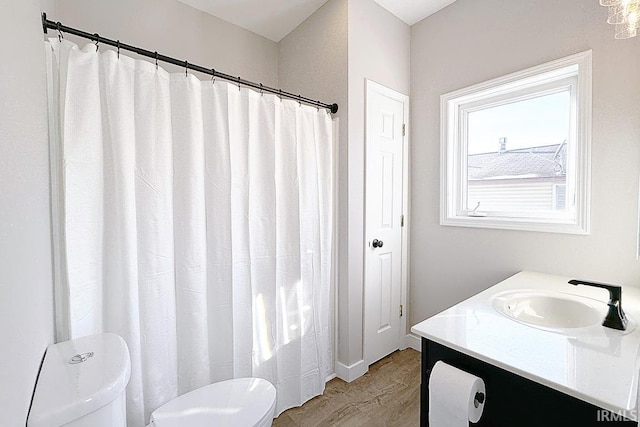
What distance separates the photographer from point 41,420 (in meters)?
0.64

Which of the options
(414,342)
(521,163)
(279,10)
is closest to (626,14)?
(521,163)

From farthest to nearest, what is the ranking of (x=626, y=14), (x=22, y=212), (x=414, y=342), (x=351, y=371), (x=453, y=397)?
(x=414, y=342) → (x=351, y=371) → (x=626, y=14) → (x=453, y=397) → (x=22, y=212)

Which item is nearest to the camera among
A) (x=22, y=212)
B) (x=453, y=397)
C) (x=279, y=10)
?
(x=22, y=212)

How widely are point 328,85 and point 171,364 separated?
1.89 m

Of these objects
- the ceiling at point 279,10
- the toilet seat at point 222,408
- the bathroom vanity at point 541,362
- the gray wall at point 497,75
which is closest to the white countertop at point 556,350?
the bathroom vanity at point 541,362

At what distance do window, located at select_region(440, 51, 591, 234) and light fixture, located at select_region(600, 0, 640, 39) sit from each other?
596mm

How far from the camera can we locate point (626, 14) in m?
0.95

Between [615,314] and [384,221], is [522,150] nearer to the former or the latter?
[384,221]

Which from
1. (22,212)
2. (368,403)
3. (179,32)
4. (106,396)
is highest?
(179,32)

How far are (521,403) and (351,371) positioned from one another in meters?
1.27

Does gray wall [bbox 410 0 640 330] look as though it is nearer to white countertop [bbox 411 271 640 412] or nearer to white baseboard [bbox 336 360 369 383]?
white countertop [bbox 411 271 640 412]

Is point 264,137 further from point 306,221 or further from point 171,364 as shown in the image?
point 171,364

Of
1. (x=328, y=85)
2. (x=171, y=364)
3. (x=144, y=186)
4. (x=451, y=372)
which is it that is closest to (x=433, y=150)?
(x=328, y=85)

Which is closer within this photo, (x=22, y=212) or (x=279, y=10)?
(x=22, y=212)
